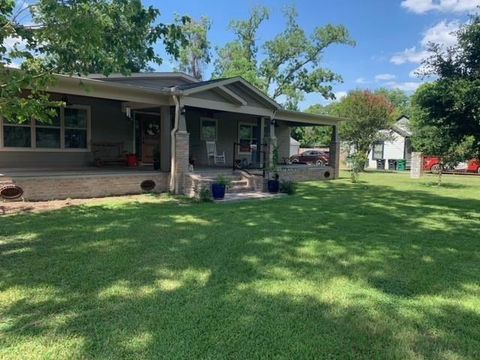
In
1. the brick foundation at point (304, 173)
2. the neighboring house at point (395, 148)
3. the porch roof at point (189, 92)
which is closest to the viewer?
the porch roof at point (189, 92)

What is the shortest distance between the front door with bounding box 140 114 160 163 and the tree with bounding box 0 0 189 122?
637 cm

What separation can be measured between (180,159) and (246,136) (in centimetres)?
694

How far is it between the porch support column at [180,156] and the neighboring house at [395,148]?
23.5 m

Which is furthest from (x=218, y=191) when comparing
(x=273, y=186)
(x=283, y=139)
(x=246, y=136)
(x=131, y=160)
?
(x=283, y=139)

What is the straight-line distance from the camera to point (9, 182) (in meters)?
8.66

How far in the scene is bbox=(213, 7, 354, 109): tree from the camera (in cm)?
3117

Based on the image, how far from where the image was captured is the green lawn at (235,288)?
114 inches

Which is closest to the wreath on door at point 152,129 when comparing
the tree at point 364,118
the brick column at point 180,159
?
the brick column at point 180,159

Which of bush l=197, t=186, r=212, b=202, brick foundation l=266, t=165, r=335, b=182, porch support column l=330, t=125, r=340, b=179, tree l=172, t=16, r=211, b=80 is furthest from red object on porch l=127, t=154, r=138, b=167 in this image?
tree l=172, t=16, r=211, b=80

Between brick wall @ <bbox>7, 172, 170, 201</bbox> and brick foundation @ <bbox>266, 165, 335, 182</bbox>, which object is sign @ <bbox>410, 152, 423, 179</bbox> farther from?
brick wall @ <bbox>7, 172, 170, 201</bbox>

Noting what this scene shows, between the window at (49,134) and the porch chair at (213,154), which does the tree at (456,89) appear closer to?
the porch chair at (213,154)

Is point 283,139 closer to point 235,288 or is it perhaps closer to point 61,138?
point 61,138

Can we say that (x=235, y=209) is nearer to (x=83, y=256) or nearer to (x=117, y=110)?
(x=83, y=256)

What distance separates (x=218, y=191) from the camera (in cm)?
1009
